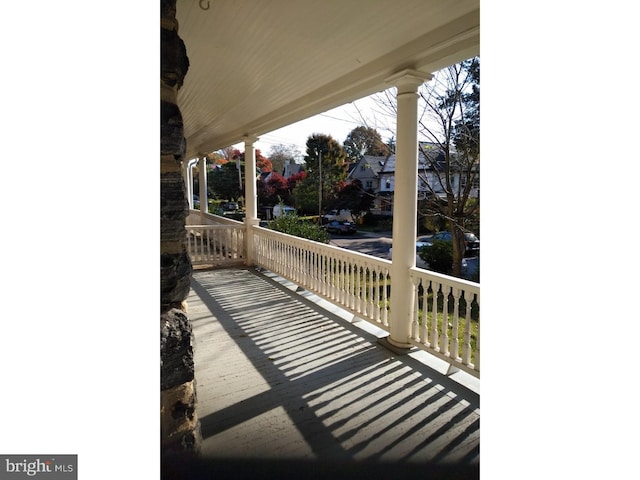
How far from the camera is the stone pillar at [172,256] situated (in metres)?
1.21

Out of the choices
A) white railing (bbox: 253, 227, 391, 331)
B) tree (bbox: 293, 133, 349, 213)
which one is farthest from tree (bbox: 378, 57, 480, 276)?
tree (bbox: 293, 133, 349, 213)

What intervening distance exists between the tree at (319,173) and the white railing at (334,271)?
9204 mm

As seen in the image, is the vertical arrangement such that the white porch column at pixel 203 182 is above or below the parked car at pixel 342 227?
above

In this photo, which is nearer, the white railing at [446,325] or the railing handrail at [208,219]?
the white railing at [446,325]

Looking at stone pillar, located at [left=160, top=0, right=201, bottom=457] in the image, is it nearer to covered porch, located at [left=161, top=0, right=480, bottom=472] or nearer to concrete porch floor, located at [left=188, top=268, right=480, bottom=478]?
covered porch, located at [left=161, top=0, right=480, bottom=472]

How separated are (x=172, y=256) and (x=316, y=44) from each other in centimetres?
217

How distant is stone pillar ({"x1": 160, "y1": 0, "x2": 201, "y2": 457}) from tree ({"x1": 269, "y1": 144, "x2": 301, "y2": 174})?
2357 centimetres

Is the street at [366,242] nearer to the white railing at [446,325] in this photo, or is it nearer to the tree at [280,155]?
the white railing at [446,325]

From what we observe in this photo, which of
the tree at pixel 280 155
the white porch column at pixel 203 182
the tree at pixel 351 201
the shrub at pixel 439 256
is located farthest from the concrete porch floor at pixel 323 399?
the tree at pixel 280 155

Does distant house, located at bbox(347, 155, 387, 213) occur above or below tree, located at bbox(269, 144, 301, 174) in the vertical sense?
below

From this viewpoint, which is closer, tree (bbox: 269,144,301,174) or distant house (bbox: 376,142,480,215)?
distant house (bbox: 376,142,480,215)

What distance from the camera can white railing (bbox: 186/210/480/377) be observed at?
270cm
